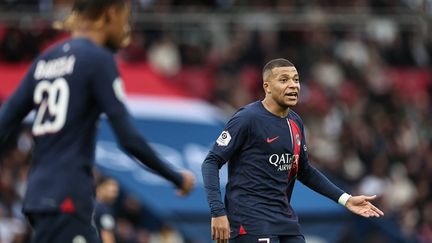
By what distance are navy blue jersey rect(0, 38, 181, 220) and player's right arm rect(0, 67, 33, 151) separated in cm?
14

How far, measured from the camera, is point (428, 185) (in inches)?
884

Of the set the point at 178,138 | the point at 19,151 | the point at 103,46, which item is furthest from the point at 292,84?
the point at 178,138

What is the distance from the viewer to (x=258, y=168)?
344 inches

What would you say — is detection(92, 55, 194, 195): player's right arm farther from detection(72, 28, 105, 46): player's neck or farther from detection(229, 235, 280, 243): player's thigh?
detection(229, 235, 280, 243): player's thigh

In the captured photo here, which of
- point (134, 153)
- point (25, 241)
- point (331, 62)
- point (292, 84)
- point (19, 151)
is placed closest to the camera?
point (134, 153)

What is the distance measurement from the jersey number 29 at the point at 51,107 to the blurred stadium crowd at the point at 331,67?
14714 millimetres

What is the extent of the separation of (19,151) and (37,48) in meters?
3.02

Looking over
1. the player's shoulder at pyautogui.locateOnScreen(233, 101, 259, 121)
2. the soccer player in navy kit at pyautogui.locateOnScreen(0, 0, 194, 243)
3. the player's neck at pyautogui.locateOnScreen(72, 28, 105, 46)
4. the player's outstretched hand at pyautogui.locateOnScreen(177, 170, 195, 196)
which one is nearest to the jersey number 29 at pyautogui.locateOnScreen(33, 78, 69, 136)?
the soccer player in navy kit at pyautogui.locateOnScreen(0, 0, 194, 243)

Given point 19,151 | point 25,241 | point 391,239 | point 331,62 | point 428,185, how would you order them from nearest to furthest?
1. point 25,241
2. point 19,151
3. point 391,239
4. point 428,185
5. point 331,62

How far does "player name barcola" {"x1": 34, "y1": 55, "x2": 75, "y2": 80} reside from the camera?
253 inches

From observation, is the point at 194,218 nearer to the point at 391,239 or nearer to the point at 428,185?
the point at 391,239

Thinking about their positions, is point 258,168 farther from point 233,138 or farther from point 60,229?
point 60,229

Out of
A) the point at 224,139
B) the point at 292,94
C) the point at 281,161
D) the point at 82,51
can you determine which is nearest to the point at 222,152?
the point at 224,139

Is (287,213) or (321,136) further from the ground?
(287,213)
